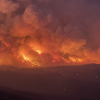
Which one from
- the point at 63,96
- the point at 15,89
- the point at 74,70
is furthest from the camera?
the point at 74,70

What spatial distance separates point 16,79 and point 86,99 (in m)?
10.7

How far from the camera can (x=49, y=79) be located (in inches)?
868

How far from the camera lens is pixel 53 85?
66.4ft

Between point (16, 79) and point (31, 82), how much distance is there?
7.97ft

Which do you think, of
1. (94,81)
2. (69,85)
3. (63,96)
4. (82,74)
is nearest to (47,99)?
(63,96)

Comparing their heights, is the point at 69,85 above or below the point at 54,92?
above

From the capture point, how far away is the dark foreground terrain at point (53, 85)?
16281mm

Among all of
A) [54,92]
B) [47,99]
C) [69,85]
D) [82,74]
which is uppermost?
[82,74]

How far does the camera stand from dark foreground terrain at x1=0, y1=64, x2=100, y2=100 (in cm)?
1628

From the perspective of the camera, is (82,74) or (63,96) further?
(82,74)

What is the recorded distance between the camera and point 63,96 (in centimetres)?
1647

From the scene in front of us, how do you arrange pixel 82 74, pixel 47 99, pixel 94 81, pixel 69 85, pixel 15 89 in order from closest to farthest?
pixel 47 99 → pixel 15 89 → pixel 69 85 → pixel 94 81 → pixel 82 74

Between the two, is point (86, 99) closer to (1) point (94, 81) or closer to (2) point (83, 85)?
(2) point (83, 85)

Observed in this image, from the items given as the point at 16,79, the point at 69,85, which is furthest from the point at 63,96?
the point at 16,79
